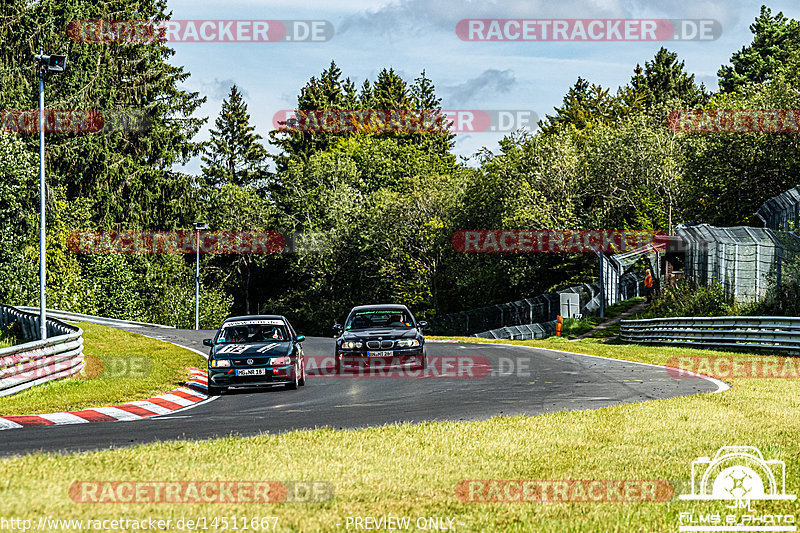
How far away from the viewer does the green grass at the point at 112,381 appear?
1576 cm

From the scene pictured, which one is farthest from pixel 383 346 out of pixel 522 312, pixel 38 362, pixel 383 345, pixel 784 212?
pixel 522 312

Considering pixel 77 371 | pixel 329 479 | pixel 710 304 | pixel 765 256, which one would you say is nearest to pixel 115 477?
pixel 329 479

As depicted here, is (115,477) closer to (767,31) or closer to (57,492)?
(57,492)

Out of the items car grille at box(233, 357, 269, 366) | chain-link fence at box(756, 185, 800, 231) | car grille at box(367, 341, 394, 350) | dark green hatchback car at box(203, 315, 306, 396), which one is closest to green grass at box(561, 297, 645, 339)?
chain-link fence at box(756, 185, 800, 231)

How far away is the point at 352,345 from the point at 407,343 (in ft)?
4.18

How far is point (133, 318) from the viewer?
67.9m

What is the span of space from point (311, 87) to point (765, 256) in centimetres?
7686

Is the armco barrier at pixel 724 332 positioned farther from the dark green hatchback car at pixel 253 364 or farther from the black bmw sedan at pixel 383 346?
the dark green hatchback car at pixel 253 364

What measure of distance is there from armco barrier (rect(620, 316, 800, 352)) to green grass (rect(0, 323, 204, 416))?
14892 millimetres

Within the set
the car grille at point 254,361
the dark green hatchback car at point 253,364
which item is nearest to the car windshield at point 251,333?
the dark green hatchback car at point 253,364

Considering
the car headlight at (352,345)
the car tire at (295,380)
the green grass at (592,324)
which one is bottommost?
the green grass at (592,324)

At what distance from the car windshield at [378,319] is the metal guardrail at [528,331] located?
73.4 feet

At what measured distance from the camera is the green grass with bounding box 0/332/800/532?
20.7 ft

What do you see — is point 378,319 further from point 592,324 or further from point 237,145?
point 237,145
